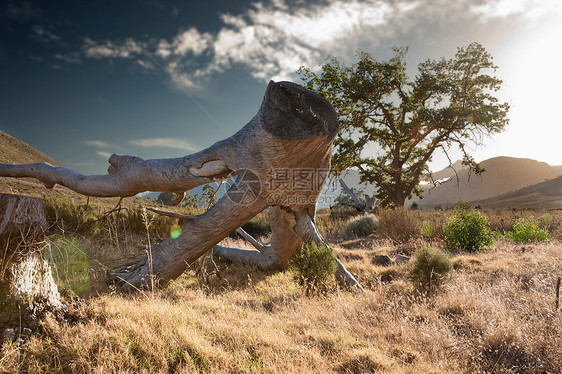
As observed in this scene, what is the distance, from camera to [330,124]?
3.71 meters

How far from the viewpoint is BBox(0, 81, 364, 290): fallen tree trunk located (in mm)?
3471

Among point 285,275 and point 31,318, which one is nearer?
point 31,318

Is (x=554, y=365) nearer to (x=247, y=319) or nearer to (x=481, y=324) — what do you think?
(x=481, y=324)

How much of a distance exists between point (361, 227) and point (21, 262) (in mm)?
12700

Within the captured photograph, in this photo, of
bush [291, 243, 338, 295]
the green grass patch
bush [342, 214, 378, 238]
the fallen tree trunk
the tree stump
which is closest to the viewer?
the tree stump

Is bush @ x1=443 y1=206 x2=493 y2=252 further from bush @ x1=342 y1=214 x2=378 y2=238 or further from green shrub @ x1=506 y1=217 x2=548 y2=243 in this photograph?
bush @ x1=342 y1=214 x2=378 y2=238

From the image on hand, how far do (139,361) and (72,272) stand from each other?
327 centimetres

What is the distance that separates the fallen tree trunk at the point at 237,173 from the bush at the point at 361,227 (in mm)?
9440

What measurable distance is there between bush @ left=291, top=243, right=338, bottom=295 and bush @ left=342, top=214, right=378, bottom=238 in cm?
932

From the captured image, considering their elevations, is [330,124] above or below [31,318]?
above

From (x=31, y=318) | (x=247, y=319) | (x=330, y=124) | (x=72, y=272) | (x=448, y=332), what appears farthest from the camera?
(x=72, y=272)

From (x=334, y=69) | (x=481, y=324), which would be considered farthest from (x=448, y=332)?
(x=334, y=69)

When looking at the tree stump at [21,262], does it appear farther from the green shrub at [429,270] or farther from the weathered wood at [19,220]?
the green shrub at [429,270]

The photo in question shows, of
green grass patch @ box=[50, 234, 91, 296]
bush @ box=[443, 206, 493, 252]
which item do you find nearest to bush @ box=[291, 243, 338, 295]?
green grass patch @ box=[50, 234, 91, 296]
